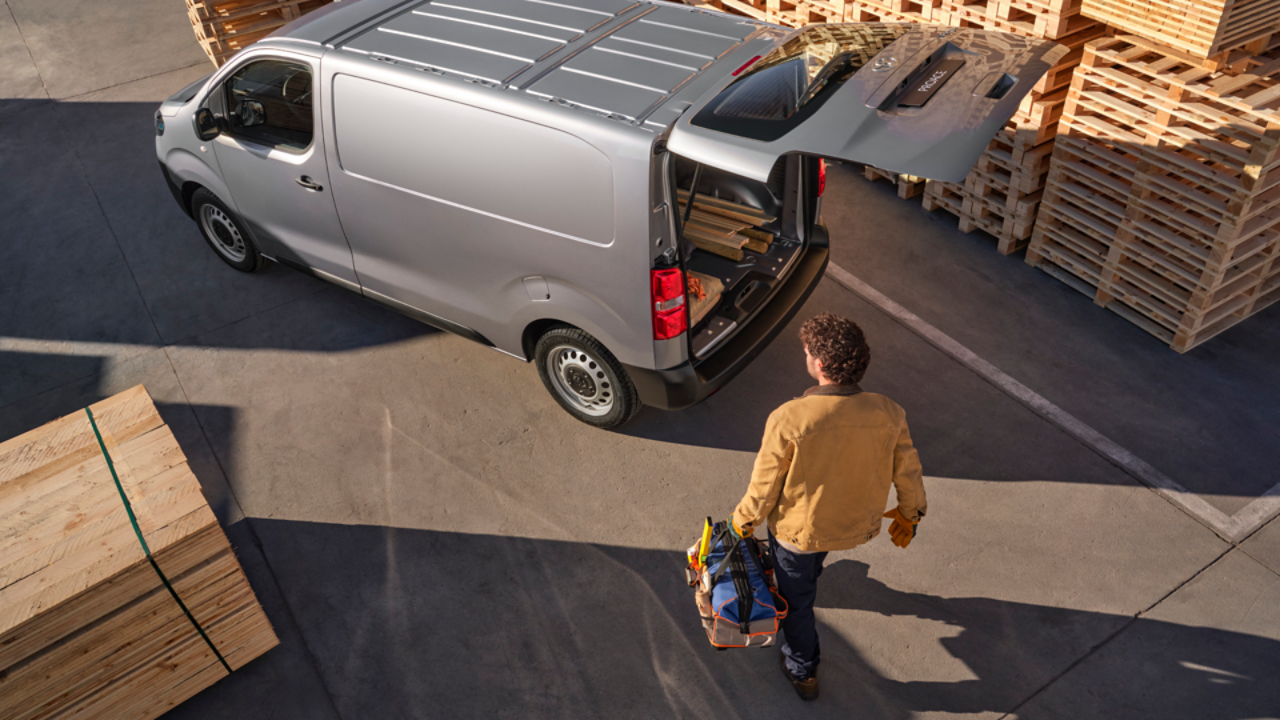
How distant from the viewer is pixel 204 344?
6312mm

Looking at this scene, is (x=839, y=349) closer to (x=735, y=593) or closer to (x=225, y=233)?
(x=735, y=593)

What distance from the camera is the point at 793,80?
4262 mm

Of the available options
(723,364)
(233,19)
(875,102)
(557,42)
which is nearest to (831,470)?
(723,364)

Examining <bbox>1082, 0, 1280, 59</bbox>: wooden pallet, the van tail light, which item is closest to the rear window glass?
the van tail light

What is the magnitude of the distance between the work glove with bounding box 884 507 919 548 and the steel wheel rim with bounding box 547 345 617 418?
191 cm

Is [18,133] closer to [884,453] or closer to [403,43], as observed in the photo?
[403,43]

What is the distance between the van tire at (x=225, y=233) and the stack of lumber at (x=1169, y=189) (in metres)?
6.08

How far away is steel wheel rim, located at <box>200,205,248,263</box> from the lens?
6.65 m

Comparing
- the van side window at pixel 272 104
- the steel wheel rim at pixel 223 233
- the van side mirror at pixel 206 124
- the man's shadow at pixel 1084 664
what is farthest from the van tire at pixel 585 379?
the steel wheel rim at pixel 223 233

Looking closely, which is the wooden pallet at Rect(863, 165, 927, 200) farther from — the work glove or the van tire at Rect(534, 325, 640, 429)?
the work glove

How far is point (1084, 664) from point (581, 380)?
3.09 m

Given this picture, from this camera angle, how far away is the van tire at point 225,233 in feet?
21.3

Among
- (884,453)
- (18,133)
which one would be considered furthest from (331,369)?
(18,133)

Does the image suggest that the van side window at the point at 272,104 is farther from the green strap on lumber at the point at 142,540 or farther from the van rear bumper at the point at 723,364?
the van rear bumper at the point at 723,364
